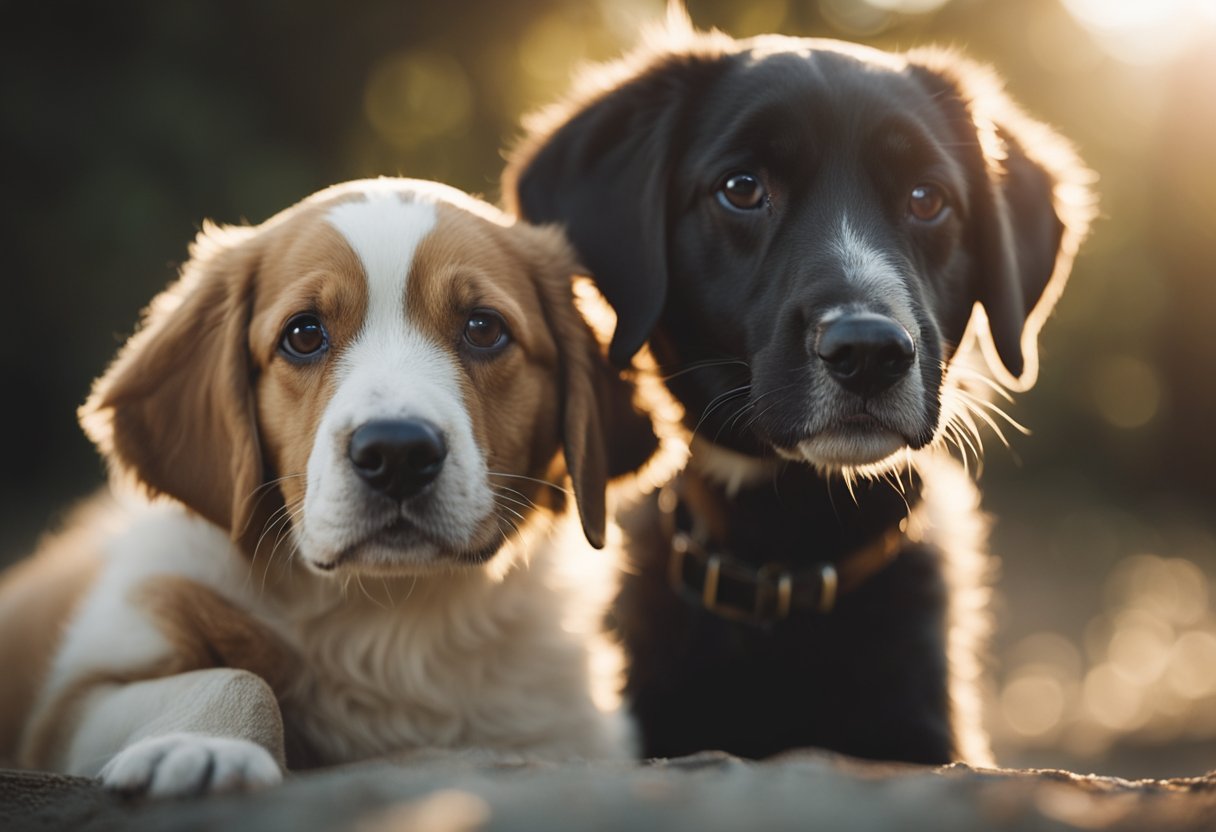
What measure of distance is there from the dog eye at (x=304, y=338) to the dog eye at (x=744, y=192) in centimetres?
129

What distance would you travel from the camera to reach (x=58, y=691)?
321 cm

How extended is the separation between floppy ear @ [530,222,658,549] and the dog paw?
1328 mm

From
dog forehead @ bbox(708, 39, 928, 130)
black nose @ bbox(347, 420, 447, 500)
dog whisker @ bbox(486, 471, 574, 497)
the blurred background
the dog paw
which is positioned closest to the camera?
the dog paw

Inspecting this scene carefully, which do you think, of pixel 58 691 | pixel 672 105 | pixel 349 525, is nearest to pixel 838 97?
pixel 672 105

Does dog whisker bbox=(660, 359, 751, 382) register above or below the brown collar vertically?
above

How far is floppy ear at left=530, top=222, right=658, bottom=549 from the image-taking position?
341cm

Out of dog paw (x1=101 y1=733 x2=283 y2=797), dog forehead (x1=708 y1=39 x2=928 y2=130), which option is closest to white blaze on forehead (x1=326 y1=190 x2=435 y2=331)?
dog forehead (x1=708 y1=39 x2=928 y2=130)

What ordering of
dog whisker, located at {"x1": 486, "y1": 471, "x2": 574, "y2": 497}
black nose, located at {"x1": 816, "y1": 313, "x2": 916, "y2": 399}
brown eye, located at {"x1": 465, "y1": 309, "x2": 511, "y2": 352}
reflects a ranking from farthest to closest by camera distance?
1. brown eye, located at {"x1": 465, "y1": 309, "x2": 511, "y2": 352}
2. dog whisker, located at {"x1": 486, "y1": 471, "x2": 574, "y2": 497}
3. black nose, located at {"x1": 816, "y1": 313, "x2": 916, "y2": 399}

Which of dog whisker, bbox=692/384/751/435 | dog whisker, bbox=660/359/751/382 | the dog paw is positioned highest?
dog whisker, bbox=660/359/751/382

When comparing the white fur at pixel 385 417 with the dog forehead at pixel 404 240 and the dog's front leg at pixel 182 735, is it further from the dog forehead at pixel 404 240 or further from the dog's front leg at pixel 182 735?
the dog's front leg at pixel 182 735

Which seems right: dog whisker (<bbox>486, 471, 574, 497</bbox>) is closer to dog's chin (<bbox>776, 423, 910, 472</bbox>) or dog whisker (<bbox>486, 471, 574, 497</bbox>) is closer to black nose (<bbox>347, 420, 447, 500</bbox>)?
black nose (<bbox>347, 420, 447, 500</bbox>)

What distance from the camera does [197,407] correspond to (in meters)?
3.31

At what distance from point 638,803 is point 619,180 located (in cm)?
232

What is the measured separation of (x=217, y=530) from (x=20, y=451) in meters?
7.96
